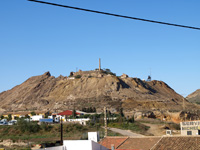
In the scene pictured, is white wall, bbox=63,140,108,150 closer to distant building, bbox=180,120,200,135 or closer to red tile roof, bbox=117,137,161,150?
red tile roof, bbox=117,137,161,150

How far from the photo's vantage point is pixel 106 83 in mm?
122438

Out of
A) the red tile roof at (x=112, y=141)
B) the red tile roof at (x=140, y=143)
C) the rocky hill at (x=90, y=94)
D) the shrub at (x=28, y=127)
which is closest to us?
the red tile roof at (x=140, y=143)

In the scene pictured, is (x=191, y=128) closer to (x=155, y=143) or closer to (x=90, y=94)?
(x=155, y=143)

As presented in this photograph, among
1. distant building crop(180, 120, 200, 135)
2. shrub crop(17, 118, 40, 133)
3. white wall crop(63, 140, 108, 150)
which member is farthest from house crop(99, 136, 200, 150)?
shrub crop(17, 118, 40, 133)

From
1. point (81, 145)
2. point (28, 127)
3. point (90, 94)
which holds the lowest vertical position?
point (28, 127)

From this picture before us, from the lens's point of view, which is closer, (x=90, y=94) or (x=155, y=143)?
(x=155, y=143)

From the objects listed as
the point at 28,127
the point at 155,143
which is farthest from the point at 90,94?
the point at 155,143

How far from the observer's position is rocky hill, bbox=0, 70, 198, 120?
104 meters

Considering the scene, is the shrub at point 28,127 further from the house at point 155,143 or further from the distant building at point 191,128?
the distant building at point 191,128

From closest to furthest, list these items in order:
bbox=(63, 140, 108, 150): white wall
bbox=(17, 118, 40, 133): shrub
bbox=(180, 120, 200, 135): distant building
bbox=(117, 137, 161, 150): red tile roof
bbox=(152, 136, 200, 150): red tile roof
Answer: bbox=(63, 140, 108, 150): white wall < bbox=(152, 136, 200, 150): red tile roof < bbox=(117, 137, 161, 150): red tile roof < bbox=(180, 120, 200, 135): distant building < bbox=(17, 118, 40, 133): shrub

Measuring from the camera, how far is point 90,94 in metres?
116

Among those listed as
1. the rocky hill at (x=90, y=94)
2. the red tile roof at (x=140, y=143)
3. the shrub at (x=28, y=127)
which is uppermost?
the rocky hill at (x=90, y=94)

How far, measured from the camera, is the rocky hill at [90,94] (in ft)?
341

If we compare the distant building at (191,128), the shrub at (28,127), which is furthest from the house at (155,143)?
the shrub at (28,127)
